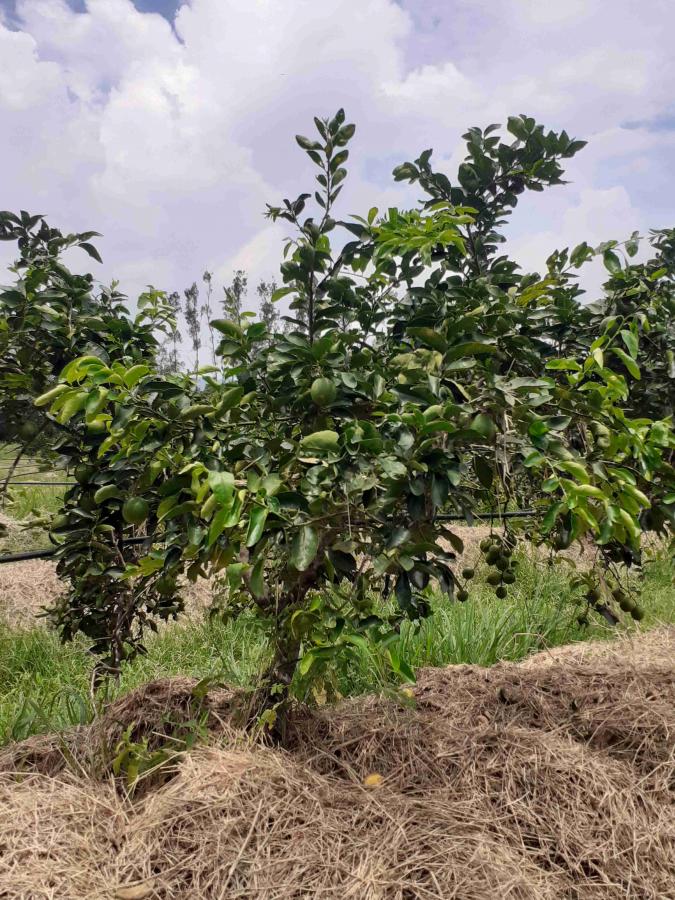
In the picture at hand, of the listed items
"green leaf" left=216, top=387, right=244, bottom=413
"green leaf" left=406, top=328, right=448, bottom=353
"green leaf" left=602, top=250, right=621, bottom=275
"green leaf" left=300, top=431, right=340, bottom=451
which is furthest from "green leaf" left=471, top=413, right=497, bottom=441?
"green leaf" left=602, top=250, right=621, bottom=275

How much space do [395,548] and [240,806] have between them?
818mm

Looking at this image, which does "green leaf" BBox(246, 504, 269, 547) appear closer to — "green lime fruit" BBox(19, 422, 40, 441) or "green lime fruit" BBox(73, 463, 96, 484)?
"green lime fruit" BBox(73, 463, 96, 484)

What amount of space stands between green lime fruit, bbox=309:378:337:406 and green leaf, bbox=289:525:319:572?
29 centimetres

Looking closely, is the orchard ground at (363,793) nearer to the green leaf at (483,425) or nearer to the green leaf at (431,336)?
the green leaf at (483,425)

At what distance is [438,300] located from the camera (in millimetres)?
1806

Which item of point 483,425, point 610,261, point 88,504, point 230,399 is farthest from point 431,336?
point 88,504

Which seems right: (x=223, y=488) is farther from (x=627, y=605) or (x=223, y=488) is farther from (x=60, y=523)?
(x=627, y=605)

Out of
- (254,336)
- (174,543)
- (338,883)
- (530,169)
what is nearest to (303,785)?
(338,883)

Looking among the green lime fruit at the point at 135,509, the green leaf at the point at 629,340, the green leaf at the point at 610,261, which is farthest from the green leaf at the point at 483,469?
the green lime fruit at the point at 135,509

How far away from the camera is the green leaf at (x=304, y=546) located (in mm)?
1428

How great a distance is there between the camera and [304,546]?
1.45 m

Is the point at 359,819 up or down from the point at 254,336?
down

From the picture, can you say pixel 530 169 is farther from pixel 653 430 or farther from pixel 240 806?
pixel 240 806

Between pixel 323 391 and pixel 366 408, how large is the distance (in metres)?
0.27
